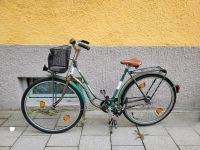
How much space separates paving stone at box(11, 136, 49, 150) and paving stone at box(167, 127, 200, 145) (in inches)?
67.6

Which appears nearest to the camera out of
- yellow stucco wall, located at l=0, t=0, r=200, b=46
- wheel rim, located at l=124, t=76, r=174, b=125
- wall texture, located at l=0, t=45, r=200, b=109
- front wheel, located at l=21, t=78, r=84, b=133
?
front wheel, located at l=21, t=78, r=84, b=133

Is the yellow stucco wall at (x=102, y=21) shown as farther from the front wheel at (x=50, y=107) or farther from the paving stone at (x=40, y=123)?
the paving stone at (x=40, y=123)

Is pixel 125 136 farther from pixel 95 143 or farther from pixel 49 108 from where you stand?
pixel 49 108

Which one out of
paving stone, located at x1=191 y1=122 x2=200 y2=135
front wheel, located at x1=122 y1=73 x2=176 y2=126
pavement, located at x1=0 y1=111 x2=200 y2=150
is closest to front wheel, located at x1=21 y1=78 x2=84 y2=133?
pavement, located at x1=0 y1=111 x2=200 y2=150

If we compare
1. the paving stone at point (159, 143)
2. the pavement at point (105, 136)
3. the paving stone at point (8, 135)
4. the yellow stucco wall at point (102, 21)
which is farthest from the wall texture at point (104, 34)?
the paving stone at point (159, 143)

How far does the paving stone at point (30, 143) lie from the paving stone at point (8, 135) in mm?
86

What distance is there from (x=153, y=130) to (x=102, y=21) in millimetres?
1790

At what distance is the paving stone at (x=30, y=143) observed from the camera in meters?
3.41

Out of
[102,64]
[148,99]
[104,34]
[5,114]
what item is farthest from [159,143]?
[5,114]

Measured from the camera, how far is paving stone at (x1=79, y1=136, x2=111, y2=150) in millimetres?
3412

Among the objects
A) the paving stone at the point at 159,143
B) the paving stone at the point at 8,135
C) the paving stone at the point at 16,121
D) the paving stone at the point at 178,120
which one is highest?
the paving stone at the point at 16,121

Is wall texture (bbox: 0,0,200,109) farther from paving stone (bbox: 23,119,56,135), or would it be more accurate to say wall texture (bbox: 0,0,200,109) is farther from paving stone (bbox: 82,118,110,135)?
paving stone (bbox: 23,119,56,135)

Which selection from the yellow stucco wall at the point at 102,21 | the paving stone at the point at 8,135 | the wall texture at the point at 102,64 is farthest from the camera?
the wall texture at the point at 102,64

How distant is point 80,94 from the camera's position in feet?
12.0
